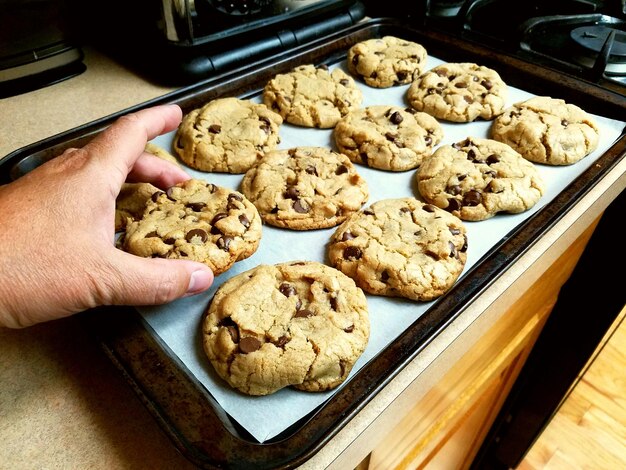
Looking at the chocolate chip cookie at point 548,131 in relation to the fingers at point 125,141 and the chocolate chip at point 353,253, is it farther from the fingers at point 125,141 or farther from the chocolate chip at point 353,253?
the fingers at point 125,141

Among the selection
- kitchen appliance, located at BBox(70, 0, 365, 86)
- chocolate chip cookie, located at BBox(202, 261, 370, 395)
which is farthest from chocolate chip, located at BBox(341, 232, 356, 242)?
kitchen appliance, located at BBox(70, 0, 365, 86)

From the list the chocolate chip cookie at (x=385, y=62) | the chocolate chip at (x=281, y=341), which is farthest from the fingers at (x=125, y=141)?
the chocolate chip cookie at (x=385, y=62)

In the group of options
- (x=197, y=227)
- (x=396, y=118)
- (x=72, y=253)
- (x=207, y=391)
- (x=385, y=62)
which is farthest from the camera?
(x=385, y=62)

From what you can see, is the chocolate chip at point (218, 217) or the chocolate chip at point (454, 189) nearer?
the chocolate chip at point (218, 217)

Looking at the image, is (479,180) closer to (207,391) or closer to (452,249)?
(452,249)

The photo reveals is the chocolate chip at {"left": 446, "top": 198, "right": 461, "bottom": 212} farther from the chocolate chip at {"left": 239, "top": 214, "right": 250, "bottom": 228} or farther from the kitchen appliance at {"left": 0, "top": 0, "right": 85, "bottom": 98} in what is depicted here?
the kitchen appliance at {"left": 0, "top": 0, "right": 85, "bottom": 98}

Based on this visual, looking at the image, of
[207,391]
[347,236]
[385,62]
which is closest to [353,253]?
[347,236]

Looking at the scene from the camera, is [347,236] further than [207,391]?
→ Yes
